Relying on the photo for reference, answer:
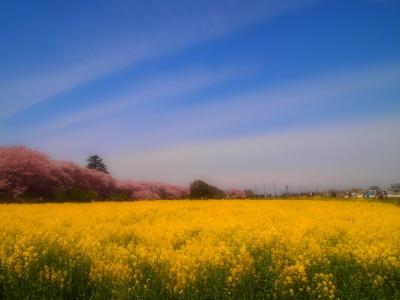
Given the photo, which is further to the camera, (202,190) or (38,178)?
(202,190)

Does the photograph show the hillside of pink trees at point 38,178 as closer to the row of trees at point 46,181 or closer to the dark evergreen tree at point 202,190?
the row of trees at point 46,181

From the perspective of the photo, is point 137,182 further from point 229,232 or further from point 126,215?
point 229,232

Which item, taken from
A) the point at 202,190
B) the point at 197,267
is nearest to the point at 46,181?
the point at 202,190

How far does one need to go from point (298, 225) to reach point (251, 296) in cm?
579

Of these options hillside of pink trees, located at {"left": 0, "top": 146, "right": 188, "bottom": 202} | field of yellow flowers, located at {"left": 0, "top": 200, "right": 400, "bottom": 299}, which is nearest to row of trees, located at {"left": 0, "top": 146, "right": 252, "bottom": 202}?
hillside of pink trees, located at {"left": 0, "top": 146, "right": 188, "bottom": 202}

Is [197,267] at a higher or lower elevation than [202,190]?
lower

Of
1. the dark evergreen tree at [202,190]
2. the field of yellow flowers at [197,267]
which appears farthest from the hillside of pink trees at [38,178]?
the field of yellow flowers at [197,267]

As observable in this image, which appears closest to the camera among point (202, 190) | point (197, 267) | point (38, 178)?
point (197, 267)

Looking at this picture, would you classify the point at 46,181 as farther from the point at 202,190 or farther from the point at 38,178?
the point at 202,190

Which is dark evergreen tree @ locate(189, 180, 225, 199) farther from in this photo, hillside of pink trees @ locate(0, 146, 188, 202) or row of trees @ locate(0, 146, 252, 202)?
hillside of pink trees @ locate(0, 146, 188, 202)

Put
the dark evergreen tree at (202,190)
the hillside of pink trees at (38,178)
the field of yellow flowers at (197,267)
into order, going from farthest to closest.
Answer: the dark evergreen tree at (202,190), the hillside of pink trees at (38,178), the field of yellow flowers at (197,267)

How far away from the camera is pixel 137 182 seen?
43.1 meters

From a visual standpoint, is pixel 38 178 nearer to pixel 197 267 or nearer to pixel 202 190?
pixel 202 190

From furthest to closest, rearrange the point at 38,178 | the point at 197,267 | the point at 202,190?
1. the point at 202,190
2. the point at 38,178
3. the point at 197,267
